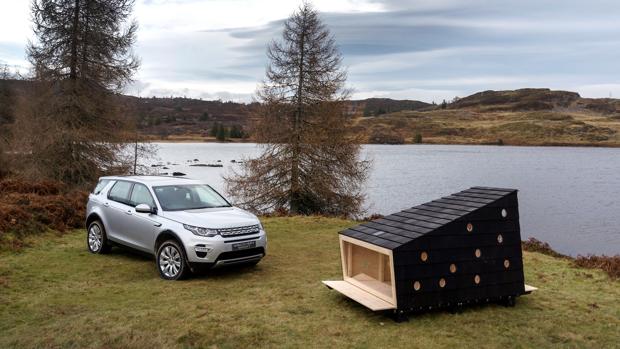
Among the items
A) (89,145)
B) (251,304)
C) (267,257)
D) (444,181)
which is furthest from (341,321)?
(444,181)

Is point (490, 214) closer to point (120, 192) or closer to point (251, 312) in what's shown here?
point (251, 312)

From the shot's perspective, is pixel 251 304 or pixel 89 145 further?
pixel 89 145

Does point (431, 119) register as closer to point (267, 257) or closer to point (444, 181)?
point (444, 181)

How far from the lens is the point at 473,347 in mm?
6289

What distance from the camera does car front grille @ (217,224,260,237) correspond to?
9234 mm

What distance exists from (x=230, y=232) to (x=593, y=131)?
136509 mm

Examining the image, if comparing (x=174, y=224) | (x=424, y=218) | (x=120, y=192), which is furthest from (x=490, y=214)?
(x=120, y=192)

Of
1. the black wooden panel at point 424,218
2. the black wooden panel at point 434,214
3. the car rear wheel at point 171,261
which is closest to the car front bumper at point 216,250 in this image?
the car rear wheel at point 171,261

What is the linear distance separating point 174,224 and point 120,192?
2470 mm

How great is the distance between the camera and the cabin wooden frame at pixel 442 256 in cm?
703

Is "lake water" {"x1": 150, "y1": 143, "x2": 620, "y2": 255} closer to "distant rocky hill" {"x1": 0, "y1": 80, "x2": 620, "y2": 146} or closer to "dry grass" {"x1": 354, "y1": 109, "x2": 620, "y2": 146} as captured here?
"distant rocky hill" {"x1": 0, "y1": 80, "x2": 620, "y2": 146}

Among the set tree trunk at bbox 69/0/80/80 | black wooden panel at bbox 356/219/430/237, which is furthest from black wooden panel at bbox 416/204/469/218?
tree trunk at bbox 69/0/80/80

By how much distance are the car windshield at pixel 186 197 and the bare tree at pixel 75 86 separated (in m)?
15.0

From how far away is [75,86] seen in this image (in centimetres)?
2352
